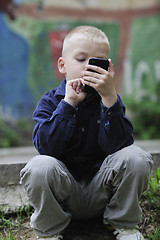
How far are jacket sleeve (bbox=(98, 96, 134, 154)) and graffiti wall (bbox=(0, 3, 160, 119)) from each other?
3776mm

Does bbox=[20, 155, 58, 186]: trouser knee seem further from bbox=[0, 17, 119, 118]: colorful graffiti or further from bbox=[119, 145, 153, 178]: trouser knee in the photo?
bbox=[0, 17, 119, 118]: colorful graffiti

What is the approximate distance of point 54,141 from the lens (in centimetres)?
179

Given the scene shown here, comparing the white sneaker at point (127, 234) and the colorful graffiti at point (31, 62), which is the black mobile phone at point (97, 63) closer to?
the white sneaker at point (127, 234)

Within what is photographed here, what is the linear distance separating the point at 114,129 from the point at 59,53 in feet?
13.2

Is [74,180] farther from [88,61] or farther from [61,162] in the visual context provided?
[88,61]

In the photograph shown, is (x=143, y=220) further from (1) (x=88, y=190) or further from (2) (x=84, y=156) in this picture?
(2) (x=84, y=156)

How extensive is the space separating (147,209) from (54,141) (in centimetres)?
86

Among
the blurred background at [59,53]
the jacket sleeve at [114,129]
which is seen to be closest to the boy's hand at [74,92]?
the jacket sleeve at [114,129]

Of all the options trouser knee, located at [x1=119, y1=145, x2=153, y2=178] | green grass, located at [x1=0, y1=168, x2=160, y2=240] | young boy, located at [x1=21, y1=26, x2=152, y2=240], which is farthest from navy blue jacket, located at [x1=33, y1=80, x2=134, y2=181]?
green grass, located at [x1=0, y1=168, x2=160, y2=240]

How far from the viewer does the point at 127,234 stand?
71.4 inches

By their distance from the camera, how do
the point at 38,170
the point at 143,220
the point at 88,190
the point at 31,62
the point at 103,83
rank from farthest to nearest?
the point at 31,62, the point at 143,220, the point at 88,190, the point at 103,83, the point at 38,170

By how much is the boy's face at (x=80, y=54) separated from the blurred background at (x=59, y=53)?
353cm

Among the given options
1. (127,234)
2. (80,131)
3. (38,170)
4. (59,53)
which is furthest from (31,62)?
(127,234)

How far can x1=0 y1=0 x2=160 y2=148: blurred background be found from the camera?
546cm
